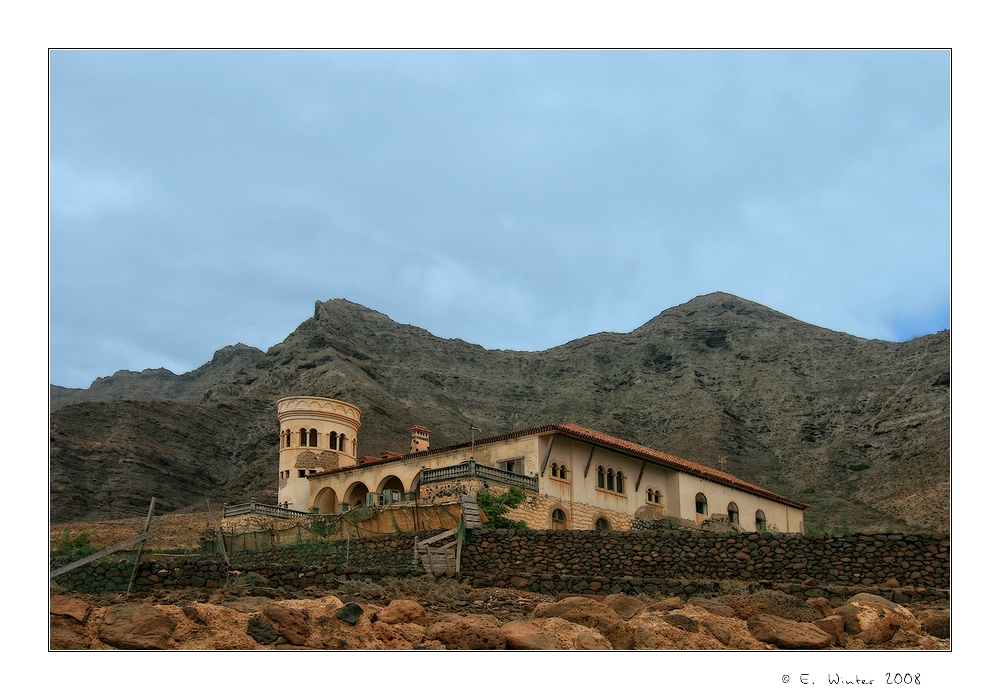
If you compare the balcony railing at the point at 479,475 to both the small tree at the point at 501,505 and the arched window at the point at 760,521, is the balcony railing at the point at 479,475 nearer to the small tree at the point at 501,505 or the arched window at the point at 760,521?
the small tree at the point at 501,505

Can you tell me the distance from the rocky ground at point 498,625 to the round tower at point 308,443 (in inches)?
1184

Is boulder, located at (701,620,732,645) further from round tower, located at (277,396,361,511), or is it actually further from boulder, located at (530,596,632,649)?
round tower, located at (277,396,361,511)

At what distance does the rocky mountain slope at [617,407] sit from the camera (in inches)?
3049

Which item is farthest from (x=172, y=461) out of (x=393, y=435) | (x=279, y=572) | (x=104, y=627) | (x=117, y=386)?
(x=117, y=386)

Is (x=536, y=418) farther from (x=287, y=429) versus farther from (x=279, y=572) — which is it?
(x=279, y=572)

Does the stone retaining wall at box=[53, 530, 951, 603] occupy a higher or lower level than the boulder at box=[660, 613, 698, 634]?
lower

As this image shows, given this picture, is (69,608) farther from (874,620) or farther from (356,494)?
(356,494)

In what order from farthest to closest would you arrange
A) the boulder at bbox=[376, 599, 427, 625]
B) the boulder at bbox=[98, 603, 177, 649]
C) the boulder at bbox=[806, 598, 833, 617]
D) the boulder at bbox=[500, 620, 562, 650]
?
1. the boulder at bbox=[806, 598, 833, 617]
2. the boulder at bbox=[376, 599, 427, 625]
3. the boulder at bbox=[500, 620, 562, 650]
4. the boulder at bbox=[98, 603, 177, 649]

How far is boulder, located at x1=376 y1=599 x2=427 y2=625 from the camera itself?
15.5m

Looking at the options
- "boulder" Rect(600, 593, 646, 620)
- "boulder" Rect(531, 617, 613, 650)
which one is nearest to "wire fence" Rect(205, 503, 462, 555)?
"boulder" Rect(600, 593, 646, 620)

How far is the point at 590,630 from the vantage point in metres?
14.9

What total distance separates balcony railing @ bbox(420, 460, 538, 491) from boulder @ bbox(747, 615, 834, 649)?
64.0 ft

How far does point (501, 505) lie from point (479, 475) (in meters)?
1.42

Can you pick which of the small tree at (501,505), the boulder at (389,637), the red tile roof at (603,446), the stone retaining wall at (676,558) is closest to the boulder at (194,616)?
the boulder at (389,637)
